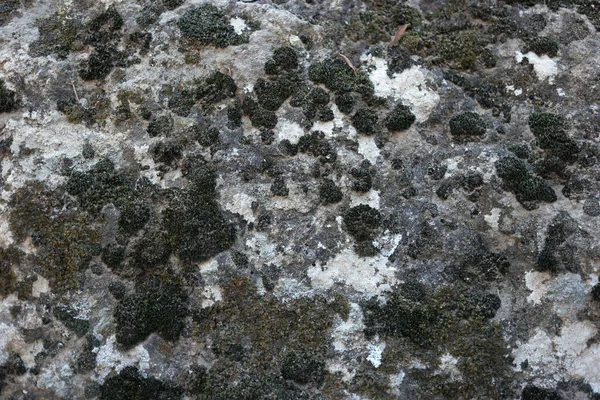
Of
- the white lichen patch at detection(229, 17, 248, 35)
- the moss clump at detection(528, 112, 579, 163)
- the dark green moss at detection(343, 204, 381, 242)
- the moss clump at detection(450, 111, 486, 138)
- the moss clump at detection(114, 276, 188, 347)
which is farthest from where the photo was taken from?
the white lichen patch at detection(229, 17, 248, 35)

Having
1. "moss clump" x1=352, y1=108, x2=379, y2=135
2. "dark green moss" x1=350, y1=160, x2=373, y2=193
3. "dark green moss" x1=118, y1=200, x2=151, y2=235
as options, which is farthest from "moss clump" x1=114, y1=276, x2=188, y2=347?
"moss clump" x1=352, y1=108, x2=379, y2=135

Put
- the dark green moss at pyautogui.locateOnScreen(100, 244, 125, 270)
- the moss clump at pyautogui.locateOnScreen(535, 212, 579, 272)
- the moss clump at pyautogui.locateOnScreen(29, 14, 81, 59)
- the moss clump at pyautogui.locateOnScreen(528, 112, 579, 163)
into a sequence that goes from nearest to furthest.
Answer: the moss clump at pyautogui.locateOnScreen(535, 212, 579, 272) < the dark green moss at pyautogui.locateOnScreen(100, 244, 125, 270) < the moss clump at pyautogui.locateOnScreen(528, 112, 579, 163) < the moss clump at pyautogui.locateOnScreen(29, 14, 81, 59)

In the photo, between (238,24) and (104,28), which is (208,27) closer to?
(238,24)

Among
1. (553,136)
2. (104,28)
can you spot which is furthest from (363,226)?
(104,28)

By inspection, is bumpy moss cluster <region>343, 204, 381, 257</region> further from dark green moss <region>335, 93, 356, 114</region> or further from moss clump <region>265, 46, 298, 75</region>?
moss clump <region>265, 46, 298, 75</region>

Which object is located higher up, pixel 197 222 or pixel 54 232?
pixel 197 222

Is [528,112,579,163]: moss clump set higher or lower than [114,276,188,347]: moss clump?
higher

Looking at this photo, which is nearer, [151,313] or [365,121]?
[151,313]
